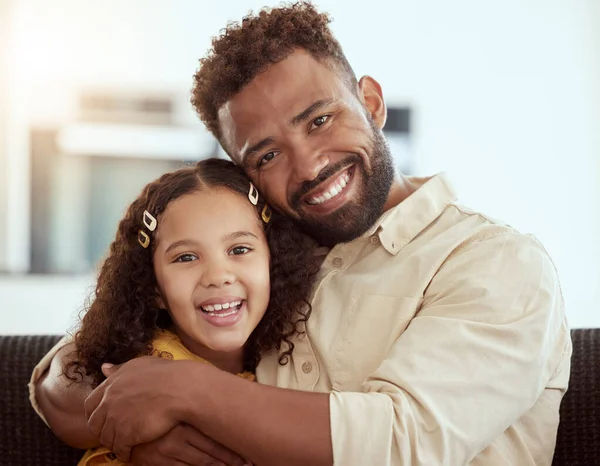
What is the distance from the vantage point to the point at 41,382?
173cm

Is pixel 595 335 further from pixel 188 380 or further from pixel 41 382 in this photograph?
pixel 41 382

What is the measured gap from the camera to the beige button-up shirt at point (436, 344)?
4.33 feet

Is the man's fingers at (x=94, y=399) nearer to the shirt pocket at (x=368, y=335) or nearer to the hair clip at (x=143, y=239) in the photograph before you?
the hair clip at (x=143, y=239)

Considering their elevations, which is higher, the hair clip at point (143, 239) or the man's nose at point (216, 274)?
the hair clip at point (143, 239)

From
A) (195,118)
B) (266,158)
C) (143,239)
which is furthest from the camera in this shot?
(195,118)

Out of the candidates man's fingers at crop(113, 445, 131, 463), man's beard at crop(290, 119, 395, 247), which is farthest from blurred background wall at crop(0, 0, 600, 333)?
man's fingers at crop(113, 445, 131, 463)

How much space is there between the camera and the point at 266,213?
5.69 ft

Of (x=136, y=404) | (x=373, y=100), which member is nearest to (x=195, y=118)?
(x=373, y=100)

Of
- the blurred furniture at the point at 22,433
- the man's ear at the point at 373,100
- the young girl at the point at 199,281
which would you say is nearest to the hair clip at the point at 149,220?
the young girl at the point at 199,281

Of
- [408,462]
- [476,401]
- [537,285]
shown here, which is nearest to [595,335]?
[537,285]

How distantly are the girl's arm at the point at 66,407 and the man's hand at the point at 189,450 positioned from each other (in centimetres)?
22

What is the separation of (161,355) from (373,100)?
0.85 meters

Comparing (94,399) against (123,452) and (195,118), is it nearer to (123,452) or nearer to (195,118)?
(123,452)

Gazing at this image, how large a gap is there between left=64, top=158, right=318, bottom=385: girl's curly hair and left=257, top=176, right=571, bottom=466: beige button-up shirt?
5 cm
